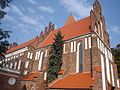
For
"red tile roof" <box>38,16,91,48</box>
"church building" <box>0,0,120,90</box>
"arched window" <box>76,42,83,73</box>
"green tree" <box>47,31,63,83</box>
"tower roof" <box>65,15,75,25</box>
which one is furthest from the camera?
"tower roof" <box>65,15,75,25</box>

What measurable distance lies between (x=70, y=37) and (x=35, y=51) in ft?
27.0

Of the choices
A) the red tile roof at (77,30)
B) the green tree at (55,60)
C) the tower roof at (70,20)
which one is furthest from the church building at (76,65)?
the tower roof at (70,20)

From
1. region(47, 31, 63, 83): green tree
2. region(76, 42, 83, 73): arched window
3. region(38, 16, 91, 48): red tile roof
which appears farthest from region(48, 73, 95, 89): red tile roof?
region(38, 16, 91, 48): red tile roof

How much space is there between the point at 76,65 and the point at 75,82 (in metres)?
3.33

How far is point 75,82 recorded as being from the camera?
15953 millimetres

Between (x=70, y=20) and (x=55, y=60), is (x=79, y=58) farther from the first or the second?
(x=70, y=20)

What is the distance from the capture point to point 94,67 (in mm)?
15961

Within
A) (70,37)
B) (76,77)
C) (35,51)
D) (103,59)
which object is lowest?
(76,77)

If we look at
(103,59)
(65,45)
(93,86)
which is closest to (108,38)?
(103,59)

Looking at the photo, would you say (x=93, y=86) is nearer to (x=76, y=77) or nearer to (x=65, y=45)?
(x=76, y=77)

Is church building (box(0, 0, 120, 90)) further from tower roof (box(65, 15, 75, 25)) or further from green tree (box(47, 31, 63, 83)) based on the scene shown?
tower roof (box(65, 15, 75, 25))

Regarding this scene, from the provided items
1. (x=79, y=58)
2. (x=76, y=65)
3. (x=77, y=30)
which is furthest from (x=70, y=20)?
(x=76, y=65)

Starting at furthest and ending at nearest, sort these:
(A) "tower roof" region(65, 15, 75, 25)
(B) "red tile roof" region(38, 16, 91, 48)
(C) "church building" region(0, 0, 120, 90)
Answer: (A) "tower roof" region(65, 15, 75, 25) < (B) "red tile roof" region(38, 16, 91, 48) < (C) "church building" region(0, 0, 120, 90)

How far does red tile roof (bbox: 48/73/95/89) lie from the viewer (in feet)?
48.1
